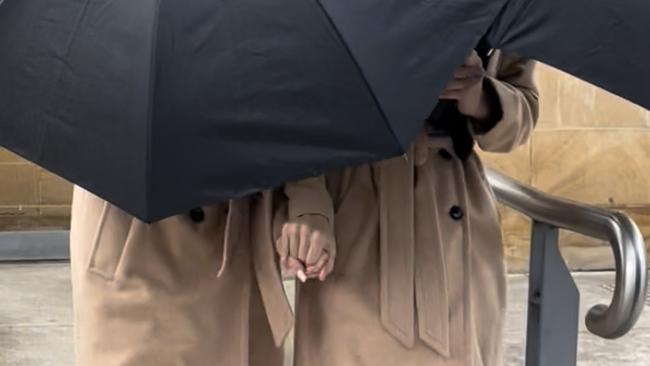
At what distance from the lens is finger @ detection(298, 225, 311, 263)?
5.40 ft

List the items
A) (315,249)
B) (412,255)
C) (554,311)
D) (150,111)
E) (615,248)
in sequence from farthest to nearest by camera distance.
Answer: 1. (554,311)
2. (615,248)
3. (412,255)
4. (315,249)
5. (150,111)

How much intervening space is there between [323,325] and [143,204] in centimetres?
43

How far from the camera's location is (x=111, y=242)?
1.80 m

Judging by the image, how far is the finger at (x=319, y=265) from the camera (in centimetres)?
165

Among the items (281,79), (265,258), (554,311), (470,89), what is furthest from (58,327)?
(281,79)

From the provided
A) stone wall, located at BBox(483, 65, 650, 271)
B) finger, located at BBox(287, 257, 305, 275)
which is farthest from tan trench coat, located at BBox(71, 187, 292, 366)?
stone wall, located at BBox(483, 65, 650, 271)

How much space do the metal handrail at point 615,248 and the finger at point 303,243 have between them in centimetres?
65

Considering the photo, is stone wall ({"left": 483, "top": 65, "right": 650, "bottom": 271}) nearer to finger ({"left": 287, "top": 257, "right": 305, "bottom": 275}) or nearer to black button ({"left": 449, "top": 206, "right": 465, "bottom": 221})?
black button ({"left": 449, "top": 206, "right": 465, "bottom": 221})

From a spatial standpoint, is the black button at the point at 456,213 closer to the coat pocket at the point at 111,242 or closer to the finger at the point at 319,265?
the finger at the point at 319,265

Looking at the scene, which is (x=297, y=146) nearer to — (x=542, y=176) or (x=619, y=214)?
(x=619, y=214)

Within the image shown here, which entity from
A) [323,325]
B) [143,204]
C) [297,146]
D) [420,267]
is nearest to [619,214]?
[420,267]

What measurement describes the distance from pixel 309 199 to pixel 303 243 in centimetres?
7

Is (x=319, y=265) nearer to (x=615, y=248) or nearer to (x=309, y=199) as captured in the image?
(x=309, y=199)

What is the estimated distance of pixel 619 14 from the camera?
1.47 metres
